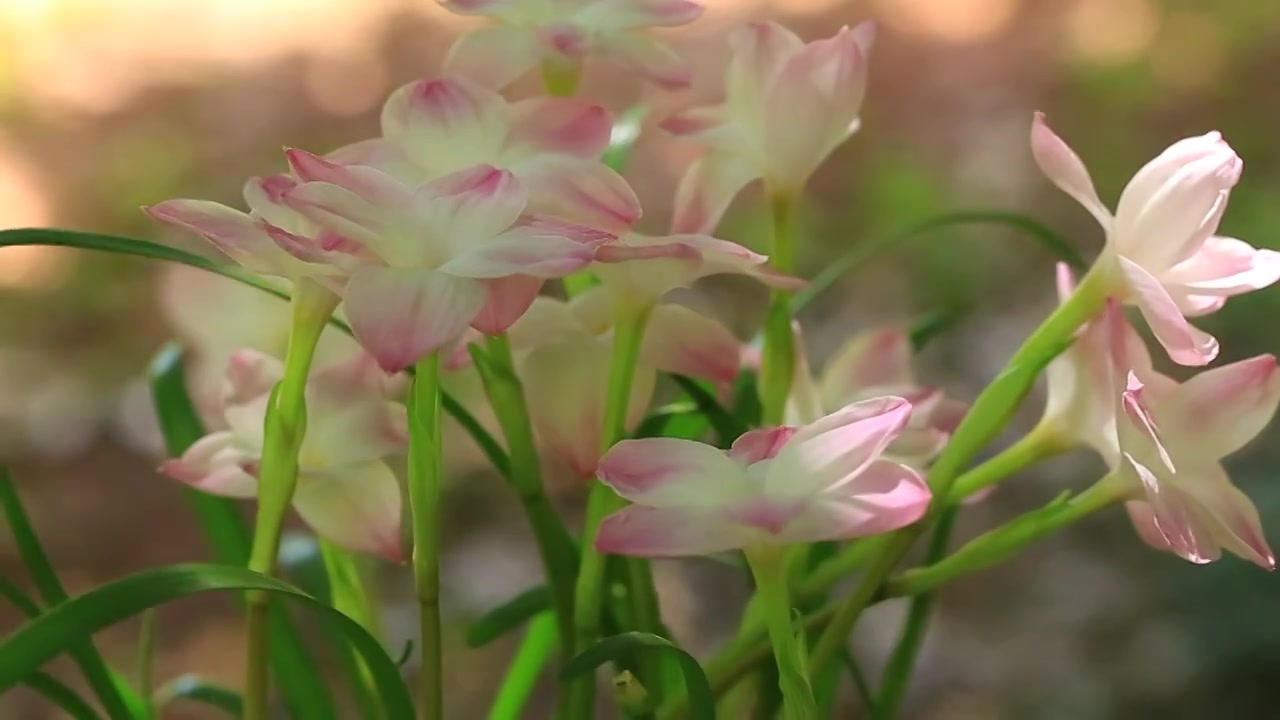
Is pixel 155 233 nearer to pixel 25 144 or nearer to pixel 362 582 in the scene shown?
pixel 25 144

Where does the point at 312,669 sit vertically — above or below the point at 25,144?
below

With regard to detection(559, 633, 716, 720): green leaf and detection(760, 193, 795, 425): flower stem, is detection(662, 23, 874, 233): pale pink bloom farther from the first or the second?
detection(559, 633, 716, 720): green leaf

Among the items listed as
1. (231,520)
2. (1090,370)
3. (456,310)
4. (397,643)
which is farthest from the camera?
(397,643)

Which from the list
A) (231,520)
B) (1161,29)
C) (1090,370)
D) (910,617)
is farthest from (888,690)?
(1161,29)

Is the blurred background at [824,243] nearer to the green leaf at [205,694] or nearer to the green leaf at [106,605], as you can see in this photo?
the green leaf at [205,694]

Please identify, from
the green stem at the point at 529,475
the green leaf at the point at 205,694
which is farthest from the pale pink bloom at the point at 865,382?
the green leaf at the point at 205,694

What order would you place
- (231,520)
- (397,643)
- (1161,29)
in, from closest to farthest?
(231,520) → (397,643) → (1161,29)

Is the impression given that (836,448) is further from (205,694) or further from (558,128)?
(205,694)
